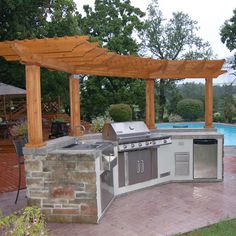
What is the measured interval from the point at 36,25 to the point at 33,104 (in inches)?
319

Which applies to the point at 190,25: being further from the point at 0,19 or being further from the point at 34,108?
the point at 34,108

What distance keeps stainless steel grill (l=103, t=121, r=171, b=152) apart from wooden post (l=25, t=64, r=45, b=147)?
1485 mm

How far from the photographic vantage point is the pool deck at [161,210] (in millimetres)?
3988

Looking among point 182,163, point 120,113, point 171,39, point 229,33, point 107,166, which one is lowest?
point 182,163

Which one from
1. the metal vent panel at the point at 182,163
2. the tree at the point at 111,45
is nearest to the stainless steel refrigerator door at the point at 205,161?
the metal vent panel at the point at 182,163

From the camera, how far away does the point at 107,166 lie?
4.51m

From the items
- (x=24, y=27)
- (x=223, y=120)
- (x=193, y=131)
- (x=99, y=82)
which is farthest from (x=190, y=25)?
(x=193, y=131)

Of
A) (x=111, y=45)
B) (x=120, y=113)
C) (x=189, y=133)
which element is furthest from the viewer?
(x=111, y=45)

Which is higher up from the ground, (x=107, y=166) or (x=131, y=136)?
(x=131, y=136)

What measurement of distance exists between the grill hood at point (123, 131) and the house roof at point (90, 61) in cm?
116

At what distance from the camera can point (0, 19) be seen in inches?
436

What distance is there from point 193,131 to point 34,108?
3.64m

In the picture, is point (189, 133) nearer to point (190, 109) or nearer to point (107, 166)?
point (107, 166)

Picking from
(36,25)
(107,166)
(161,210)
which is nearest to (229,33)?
(36,25)
